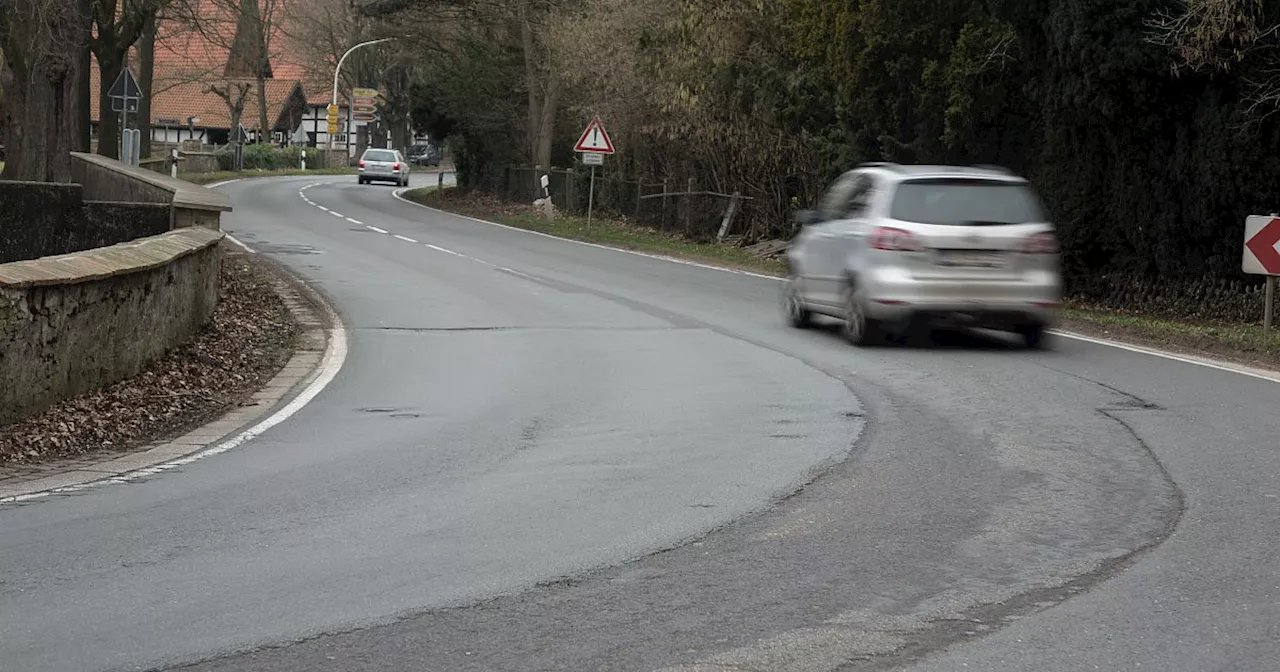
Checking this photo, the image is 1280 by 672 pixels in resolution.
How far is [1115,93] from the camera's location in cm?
2100

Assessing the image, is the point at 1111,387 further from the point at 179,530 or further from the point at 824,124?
the point at 824,124

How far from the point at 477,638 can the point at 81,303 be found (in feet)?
21.4

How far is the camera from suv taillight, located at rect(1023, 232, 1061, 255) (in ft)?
50.7

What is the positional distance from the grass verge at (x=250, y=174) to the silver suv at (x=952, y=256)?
37182mm

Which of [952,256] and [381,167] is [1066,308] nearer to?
[952,256]

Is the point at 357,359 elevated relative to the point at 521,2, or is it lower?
lower

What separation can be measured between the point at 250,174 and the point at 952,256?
63277mm

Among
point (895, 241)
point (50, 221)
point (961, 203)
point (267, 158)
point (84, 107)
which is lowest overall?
point (267, 158)

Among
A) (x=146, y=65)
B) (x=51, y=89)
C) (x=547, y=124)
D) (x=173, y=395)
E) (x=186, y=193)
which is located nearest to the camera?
(x=173, y=395)

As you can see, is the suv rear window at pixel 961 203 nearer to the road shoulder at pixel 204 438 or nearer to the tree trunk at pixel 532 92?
the road shoulder at pixel 204 438

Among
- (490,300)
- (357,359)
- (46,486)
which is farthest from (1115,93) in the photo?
(46,486)

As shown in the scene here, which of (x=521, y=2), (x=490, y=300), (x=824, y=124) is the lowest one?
(x=490, y=300)

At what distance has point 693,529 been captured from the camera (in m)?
7.46

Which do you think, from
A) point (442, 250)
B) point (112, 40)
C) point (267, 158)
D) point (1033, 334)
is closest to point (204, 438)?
point (1033, 334)
